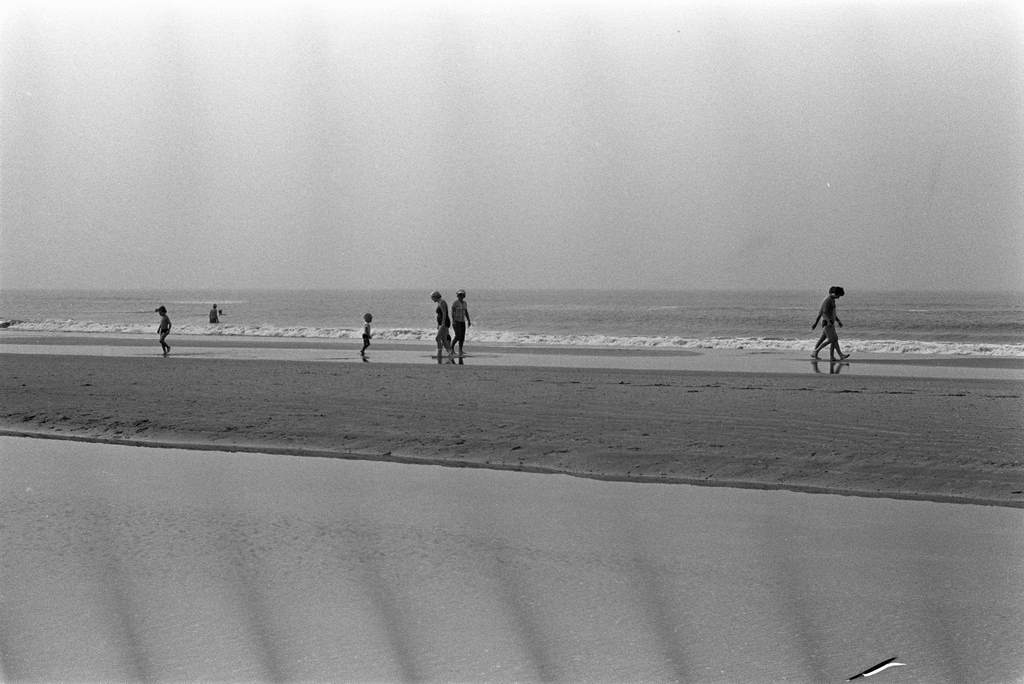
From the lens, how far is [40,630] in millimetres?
5148

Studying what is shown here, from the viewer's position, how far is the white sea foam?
2862 centimetres

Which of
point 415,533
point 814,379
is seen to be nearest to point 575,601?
point 415,533

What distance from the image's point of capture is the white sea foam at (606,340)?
2862 cm

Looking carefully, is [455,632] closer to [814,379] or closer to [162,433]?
[162,433]

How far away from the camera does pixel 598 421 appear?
38.9 ft

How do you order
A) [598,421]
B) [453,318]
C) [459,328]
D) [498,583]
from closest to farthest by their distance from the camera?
[498,583], [598,421], [453,318], [459,328]

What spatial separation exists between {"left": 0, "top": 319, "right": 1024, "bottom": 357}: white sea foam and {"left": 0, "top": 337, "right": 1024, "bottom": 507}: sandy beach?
1150cm

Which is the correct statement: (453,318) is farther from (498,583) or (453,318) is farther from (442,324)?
(498,583)

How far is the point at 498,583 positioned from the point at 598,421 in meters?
6.06

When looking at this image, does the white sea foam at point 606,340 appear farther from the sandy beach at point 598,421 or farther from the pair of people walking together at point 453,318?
the sandy beach at point 598,421

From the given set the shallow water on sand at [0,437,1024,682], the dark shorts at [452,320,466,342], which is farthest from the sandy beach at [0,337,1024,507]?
the dark shorts at [452,320,466,342]

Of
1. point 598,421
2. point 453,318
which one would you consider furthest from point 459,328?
point 598,421

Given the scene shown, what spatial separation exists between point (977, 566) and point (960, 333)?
4353 cm

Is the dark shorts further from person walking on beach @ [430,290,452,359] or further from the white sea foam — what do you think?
the white sea foam
